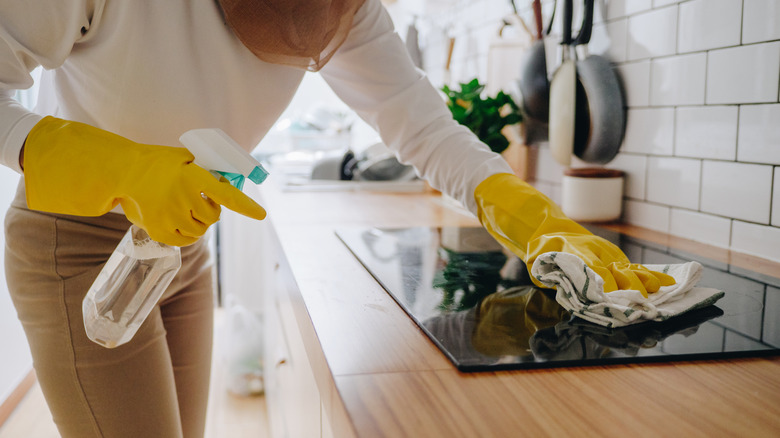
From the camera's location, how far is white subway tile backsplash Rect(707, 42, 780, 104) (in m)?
0.89

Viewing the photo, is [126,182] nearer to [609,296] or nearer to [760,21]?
[609,296]

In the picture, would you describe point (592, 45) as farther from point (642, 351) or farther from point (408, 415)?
point (408, 415)

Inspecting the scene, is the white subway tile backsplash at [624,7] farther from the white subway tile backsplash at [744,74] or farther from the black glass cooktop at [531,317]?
the black glass cooktop at [531,317]

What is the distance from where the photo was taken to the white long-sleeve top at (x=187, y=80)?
604 millimetres

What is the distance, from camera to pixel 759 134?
924mm

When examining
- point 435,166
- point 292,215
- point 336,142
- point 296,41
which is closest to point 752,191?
point 435,166

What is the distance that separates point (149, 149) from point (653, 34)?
931 millimetres

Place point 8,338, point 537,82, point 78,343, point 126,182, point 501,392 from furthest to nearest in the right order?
point 8,338
point 537,82
point 78,343
point 126,182
point 501,392

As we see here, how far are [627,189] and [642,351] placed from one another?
76cm

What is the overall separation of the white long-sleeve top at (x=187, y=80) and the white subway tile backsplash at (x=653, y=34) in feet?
1.47

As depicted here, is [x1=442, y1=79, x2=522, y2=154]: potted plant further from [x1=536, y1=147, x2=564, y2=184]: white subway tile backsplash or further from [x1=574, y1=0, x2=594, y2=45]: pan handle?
[x1=574, y1=0, x2=594, y2=45]: pan handle

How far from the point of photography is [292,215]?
129 cm

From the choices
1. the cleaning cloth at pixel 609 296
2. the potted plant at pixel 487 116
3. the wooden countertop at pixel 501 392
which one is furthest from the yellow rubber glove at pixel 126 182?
the potted plant at pixel 487 116

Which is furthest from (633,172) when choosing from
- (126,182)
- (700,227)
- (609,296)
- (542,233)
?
(126,182)
